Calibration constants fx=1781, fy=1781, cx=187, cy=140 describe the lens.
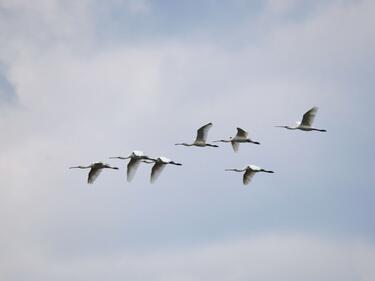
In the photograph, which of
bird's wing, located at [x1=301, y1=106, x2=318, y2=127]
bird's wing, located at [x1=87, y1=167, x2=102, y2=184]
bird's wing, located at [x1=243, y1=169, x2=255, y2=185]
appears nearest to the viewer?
bird's wing, located at [x1=301, y1=106, x2=318, y2=127]

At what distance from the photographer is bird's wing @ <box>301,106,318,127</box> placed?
548 ft

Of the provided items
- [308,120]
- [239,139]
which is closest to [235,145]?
[239,139]

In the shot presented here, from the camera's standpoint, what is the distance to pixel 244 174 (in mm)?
176000

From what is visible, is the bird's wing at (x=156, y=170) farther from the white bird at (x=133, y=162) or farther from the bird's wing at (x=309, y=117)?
the bird's wing at (x=309, y=117)

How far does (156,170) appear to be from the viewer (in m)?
173

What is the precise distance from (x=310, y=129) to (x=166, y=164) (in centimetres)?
1445

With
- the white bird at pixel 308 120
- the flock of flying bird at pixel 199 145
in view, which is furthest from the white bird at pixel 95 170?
the white bird at pixel 308 120

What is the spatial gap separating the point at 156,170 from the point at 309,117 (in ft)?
52.9

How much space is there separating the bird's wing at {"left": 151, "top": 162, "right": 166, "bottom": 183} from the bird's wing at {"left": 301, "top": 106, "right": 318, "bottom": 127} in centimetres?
1461

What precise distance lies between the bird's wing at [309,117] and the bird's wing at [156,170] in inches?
575

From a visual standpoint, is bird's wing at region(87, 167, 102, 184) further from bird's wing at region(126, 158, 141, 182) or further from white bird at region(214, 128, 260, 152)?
white bird at region(214, 128, 260, 152)

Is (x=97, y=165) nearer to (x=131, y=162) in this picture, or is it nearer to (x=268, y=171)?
(x=131, y=162)

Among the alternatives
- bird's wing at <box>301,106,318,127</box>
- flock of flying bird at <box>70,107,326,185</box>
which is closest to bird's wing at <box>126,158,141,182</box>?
flock of flying bird at <box>70,107,326,185</box>

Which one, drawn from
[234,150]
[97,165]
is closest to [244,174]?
[234,150]
